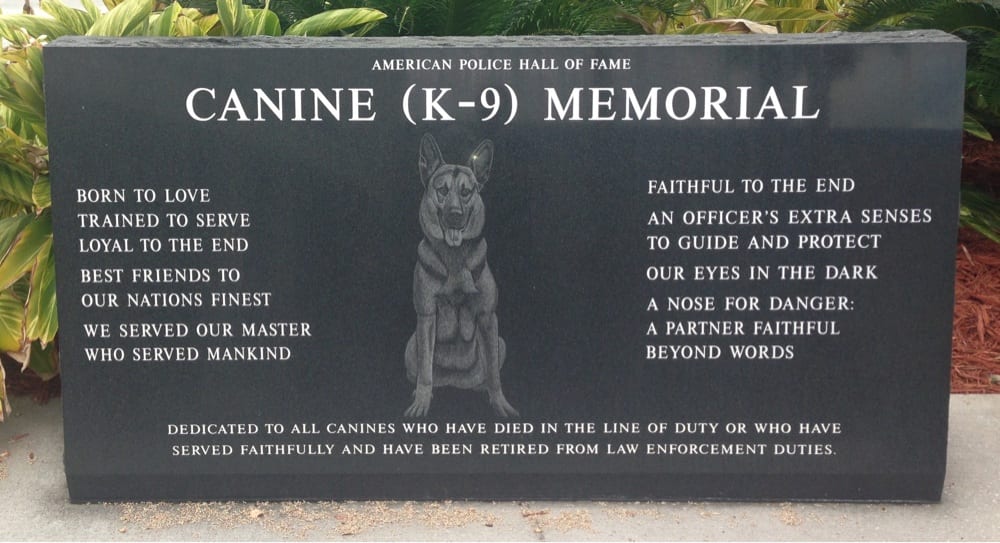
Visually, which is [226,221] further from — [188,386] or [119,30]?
[119,30]

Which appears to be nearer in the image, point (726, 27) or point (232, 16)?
point (232, 16)

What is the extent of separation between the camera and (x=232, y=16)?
4.39 m

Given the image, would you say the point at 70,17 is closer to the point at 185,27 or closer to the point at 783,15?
the point at 185,27

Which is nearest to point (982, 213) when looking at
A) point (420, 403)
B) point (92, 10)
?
point (420, 403)

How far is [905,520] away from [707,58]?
5.47ft

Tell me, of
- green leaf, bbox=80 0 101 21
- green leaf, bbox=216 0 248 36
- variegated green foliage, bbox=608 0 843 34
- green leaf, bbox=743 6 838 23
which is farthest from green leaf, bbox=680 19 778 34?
green leaf, bbox=80 0 101 21

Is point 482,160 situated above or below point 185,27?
below

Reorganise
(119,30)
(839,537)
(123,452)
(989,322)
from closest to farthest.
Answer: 1. (839,537)
2. (123,452)
3. (119,30)
4. (989,322)

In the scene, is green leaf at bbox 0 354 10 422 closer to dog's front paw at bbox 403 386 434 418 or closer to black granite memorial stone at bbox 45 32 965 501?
black granite memorial stone at bbox 45 32 965 501

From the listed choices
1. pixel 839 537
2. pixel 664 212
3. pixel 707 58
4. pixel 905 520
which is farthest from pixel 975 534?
pixel 707 58

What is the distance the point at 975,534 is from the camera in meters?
3.56

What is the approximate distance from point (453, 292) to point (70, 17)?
86.3 inches

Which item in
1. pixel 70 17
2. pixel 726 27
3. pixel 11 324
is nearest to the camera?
pixel 11 324

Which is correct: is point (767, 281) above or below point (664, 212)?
below
